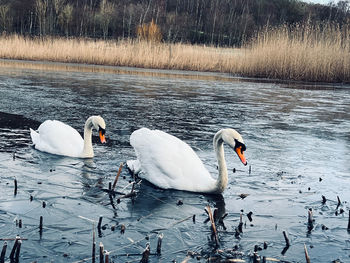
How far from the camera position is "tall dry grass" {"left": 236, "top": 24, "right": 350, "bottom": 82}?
1742cm

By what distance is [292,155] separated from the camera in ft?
22.0

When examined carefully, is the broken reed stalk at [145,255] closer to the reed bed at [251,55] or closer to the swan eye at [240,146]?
the swan eye at [240,146]

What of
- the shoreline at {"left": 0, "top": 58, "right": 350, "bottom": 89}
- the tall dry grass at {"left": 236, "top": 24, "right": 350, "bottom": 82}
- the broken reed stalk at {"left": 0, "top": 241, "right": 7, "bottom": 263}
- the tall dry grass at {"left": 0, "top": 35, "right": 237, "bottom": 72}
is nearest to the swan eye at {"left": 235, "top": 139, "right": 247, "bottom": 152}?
the broken reed stalk at {"left": 0, "top": 241, "right": 7, "bottom": 263}

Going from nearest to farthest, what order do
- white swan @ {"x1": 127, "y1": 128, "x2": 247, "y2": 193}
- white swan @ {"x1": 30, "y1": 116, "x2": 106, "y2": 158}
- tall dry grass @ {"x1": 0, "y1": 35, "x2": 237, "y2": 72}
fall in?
white swan @ {"x1": 127, "y1": 128, "x2": 247, "y2": 193}, white swan @ {"x1": 30, "y1": 116, "x2": 106, "y2": 158}, tall dry grass @ {"x1": 0, "y1": 35, "x2": 237, "y2": 72}

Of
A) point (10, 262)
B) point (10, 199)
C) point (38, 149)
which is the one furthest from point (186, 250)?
point (38, 149)

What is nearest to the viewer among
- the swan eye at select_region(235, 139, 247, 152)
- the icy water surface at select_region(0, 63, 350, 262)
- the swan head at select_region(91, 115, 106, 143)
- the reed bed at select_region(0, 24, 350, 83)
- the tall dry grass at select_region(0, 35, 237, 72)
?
the icy water surface at select_region(0, 63, 350, 262)

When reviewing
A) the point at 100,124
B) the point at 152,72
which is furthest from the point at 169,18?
the point at 100,124

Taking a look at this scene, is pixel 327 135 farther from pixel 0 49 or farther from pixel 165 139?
pixel 0 49

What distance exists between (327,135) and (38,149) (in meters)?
4.79

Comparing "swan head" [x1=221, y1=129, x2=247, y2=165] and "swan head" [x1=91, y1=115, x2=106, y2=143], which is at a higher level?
"swan head" [x1=221, y1=129, x2=247, y2=165]

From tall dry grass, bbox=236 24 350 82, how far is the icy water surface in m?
7.10

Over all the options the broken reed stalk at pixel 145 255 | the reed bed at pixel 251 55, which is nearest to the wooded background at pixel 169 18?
the reed bed at pixel 251 55

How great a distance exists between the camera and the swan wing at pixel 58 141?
6.23m

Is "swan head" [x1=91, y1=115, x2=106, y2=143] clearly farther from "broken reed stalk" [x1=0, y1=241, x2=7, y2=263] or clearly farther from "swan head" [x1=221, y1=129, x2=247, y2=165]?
"broken reed stalk" [x1=0, y1=241, x2=7, y2=263]
